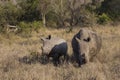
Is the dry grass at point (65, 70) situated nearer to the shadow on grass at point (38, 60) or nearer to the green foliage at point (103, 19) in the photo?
the shadow on grass at point (38, 60)

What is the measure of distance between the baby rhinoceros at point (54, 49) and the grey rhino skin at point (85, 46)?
22.4 inches

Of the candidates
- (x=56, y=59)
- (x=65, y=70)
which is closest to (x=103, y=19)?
(x=56, y=59)

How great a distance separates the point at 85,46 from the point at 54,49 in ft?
4.11

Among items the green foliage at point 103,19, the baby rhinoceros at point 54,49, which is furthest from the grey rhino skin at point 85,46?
the green foliage at point 103,19

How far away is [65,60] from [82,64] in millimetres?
1287

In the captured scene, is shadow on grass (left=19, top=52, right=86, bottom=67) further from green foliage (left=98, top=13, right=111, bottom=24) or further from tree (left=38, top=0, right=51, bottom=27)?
tree (left=38, top=0, right=51, bottom=27)

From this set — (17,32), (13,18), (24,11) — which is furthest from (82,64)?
(24,11)

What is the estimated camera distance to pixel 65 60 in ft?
34.8

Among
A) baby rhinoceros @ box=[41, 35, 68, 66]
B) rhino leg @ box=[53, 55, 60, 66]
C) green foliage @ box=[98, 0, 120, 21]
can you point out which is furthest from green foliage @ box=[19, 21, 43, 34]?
rhino leg @ box=[53, 55, 60, 66]

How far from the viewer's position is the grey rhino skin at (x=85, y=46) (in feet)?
31.0

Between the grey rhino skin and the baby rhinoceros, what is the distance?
1.86 ft

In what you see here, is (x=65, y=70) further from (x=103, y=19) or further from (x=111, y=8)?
(x=111, y=8)

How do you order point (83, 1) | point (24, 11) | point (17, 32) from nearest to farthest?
1. point (17, 32)
2. point (24, 11)
3. point (83, 1)

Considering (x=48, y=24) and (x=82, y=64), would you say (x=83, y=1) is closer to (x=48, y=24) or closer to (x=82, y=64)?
(x=48, y=24)
